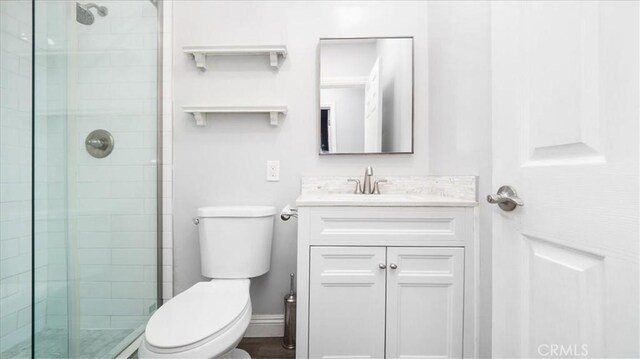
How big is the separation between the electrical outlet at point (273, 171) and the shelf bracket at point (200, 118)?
44 cm

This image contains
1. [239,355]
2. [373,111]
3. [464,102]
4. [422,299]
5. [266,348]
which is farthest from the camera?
[373,111]

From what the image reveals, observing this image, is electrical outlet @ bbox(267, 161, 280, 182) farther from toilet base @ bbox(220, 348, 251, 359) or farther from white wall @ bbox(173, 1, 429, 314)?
toilet base @ bbox(220, 348, 251, 359)

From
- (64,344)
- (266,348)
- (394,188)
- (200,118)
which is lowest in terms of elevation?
(266,348)

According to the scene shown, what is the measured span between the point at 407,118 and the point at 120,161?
1.52 m

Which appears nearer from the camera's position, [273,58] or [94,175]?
[94,175]

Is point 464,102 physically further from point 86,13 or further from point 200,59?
point 86,13

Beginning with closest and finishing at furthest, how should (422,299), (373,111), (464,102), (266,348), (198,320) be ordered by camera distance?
(198,320)
(422,299)
(464,102)
(266,348)
(373,111)

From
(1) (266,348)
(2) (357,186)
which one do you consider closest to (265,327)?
(1) (266,348)

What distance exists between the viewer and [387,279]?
115 centimetres

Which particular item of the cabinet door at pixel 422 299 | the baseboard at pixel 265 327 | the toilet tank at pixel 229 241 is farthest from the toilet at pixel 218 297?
the cabinet door at pixel 422 299

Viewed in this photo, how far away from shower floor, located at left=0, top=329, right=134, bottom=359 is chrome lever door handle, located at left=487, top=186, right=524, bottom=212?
1564mm

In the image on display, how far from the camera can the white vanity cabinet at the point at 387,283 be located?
114 centimetres

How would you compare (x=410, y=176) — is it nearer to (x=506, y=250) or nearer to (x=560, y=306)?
(x=506, y=250)

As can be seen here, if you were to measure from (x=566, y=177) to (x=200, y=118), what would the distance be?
1.59m
